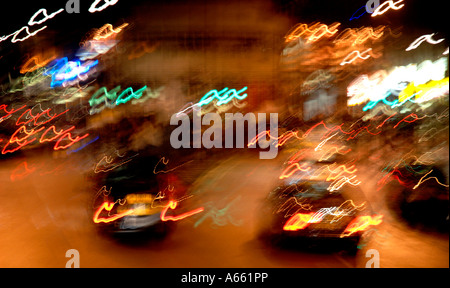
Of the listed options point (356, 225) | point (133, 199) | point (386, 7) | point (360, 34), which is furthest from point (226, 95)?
point (356, 225)

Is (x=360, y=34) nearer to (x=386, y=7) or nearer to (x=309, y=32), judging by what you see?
(x=309, y=32)

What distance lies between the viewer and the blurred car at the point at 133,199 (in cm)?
509

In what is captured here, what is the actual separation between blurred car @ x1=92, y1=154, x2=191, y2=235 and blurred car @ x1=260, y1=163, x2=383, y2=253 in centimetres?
170

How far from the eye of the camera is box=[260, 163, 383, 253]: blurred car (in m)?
4.47

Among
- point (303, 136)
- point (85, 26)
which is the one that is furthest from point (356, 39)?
point (85, 26)

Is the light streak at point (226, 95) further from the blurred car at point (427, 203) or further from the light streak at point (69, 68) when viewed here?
the blurred car at point (427, 203)

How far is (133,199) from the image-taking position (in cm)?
512

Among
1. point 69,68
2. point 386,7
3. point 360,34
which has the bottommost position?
point 386,7

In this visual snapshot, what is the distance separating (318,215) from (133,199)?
2774mm

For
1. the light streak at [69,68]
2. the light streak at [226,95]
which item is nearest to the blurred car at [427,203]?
the light streak at [226,95]

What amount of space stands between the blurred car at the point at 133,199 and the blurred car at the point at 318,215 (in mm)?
1703

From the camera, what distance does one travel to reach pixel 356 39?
38.0ft
